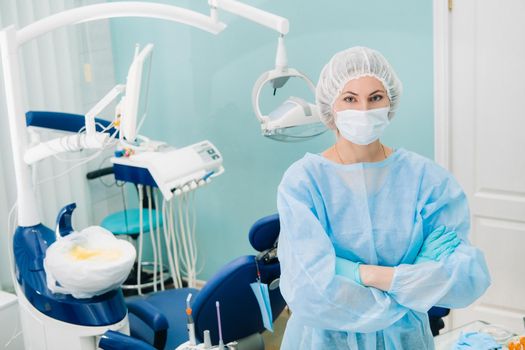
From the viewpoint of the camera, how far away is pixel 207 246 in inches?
157

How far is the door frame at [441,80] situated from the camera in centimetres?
293

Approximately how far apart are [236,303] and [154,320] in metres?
0.30

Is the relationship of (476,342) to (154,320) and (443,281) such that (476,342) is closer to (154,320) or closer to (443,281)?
(443,281)

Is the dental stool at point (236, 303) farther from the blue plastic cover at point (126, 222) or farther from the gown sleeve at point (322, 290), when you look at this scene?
the blue plastic cover at point (126, 222)

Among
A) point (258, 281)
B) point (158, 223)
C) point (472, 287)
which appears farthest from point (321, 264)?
point (158, 223)

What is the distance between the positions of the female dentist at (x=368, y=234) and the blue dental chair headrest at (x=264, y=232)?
0.58 m

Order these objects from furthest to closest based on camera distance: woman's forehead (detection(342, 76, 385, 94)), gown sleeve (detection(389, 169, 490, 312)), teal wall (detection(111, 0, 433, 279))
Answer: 1. teal wall (detection(111, 0, 433, 279))
2. woman's forehead (detection(342, 76, 385, 94))
3. gown sleeve (detection(389, 169, 490, 312))

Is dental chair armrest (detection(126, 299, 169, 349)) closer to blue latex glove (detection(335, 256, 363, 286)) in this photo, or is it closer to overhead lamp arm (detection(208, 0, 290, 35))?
blue latex glove (detection(335, 256, 363, 286))

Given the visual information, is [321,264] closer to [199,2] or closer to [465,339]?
[465,339]

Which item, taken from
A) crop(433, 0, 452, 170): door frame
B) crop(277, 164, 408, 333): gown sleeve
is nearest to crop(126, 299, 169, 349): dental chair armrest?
crop(277, 164, 408, 333): gown sleeve

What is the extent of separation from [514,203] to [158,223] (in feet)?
5.83

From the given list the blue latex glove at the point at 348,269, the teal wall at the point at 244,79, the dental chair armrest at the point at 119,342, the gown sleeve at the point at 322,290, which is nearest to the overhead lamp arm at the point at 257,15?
the teal wall at the point at 244,79

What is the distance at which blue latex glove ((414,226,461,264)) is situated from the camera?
1.70 meters

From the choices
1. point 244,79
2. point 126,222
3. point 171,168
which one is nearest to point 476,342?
point 171,168
